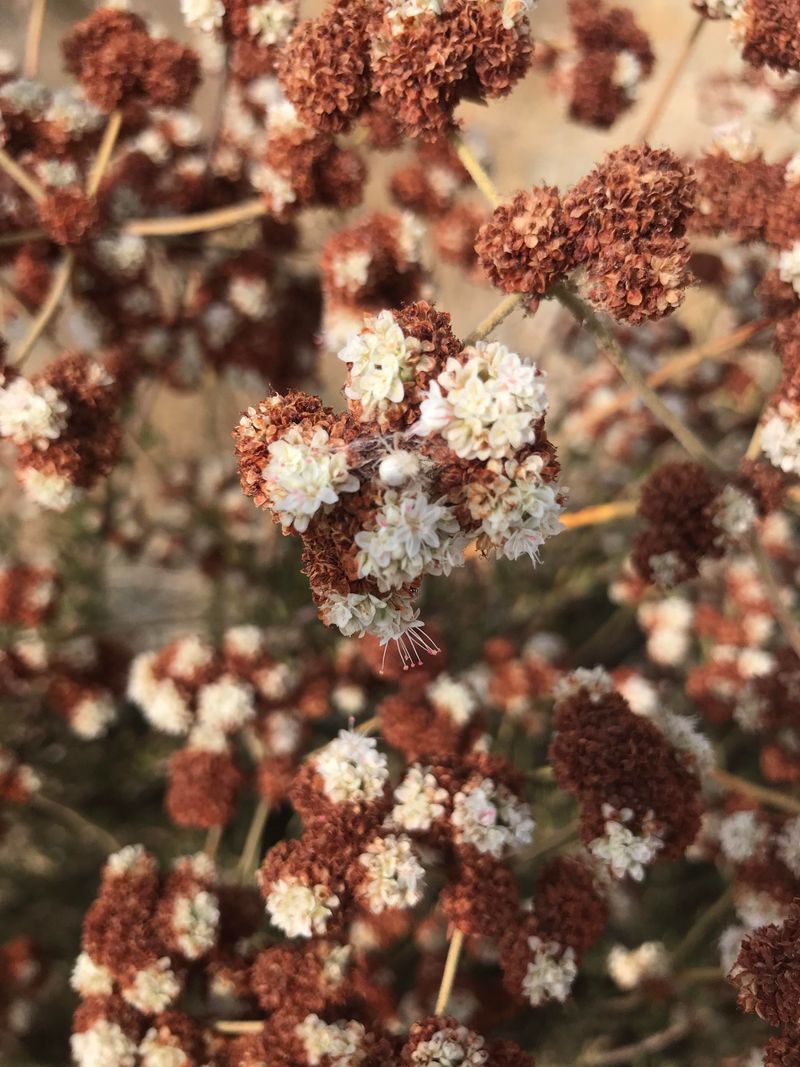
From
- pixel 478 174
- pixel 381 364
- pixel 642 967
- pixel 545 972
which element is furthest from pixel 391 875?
pixel 478 174

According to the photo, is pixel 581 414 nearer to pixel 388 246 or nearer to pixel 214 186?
pixel 388 246

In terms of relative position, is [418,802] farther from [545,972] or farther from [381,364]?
[381,364]

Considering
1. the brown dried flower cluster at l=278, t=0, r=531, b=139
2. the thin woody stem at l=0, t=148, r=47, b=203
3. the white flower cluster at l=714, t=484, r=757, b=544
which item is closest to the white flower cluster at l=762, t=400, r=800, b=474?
the white flower cluster at l=714, t=484, r=757, b=544

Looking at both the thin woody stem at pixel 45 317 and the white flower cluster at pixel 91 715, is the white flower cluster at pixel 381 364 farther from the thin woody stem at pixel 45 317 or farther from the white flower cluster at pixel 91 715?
the white flower cluster at pixel 91 715

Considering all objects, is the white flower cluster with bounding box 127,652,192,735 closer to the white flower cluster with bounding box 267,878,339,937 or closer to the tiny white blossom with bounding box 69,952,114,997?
the tiny white blossom with bounding box 69,952,114,997

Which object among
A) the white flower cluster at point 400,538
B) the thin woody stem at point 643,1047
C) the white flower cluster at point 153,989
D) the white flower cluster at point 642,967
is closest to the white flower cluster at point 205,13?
the white flower cluster at point 400,538

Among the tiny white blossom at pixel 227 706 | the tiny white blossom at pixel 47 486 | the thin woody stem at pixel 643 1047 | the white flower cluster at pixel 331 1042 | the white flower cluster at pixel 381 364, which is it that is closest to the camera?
the white flower cluster at pixel 381 364
